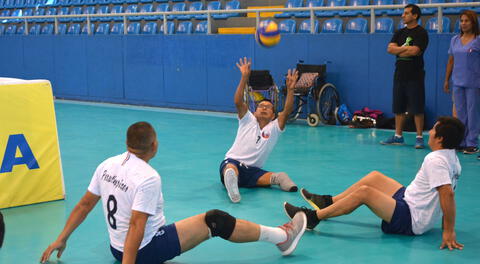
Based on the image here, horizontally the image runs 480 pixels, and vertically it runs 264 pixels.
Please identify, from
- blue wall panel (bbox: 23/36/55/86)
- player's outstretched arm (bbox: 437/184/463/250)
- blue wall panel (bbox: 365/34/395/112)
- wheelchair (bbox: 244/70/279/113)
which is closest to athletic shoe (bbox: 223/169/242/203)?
player's outstretched arm (bbox: 437/184/463/250)

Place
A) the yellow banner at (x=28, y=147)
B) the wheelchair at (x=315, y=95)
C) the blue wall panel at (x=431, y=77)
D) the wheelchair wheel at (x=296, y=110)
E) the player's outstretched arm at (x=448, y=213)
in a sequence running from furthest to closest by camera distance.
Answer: the wheelchair wheel at (x=296, y=110), the wheelchair at (x=315, y=95), the blue wall panel at (x=431, y=77), the yellow banner at (x=28, y=147), the player's outstretched arm at (x=448, y=213)

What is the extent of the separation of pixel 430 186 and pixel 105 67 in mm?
13456

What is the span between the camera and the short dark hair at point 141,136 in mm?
4648

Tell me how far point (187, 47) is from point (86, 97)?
4210 mm

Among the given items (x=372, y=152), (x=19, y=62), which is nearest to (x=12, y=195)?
(x=372, y=152)

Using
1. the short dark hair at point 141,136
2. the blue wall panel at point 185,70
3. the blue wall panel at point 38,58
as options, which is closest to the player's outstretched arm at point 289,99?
the short dark hair at point 141,136

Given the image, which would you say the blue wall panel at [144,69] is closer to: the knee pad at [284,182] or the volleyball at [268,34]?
the volleyball at [268,34]

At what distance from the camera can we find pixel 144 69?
16.9m

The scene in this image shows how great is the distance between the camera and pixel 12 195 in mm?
7105

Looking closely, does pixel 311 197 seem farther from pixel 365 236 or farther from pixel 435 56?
pixel 435 56

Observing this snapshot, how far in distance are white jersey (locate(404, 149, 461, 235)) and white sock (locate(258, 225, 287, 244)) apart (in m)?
1.22

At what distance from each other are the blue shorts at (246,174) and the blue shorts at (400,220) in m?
2.13

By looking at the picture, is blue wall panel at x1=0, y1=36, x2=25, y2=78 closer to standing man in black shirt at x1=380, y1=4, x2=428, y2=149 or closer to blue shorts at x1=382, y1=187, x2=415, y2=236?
standing man in black shirt at x1=380, y1=4, x2=428, y2=149

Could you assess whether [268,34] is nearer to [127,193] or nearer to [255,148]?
[255,148]
